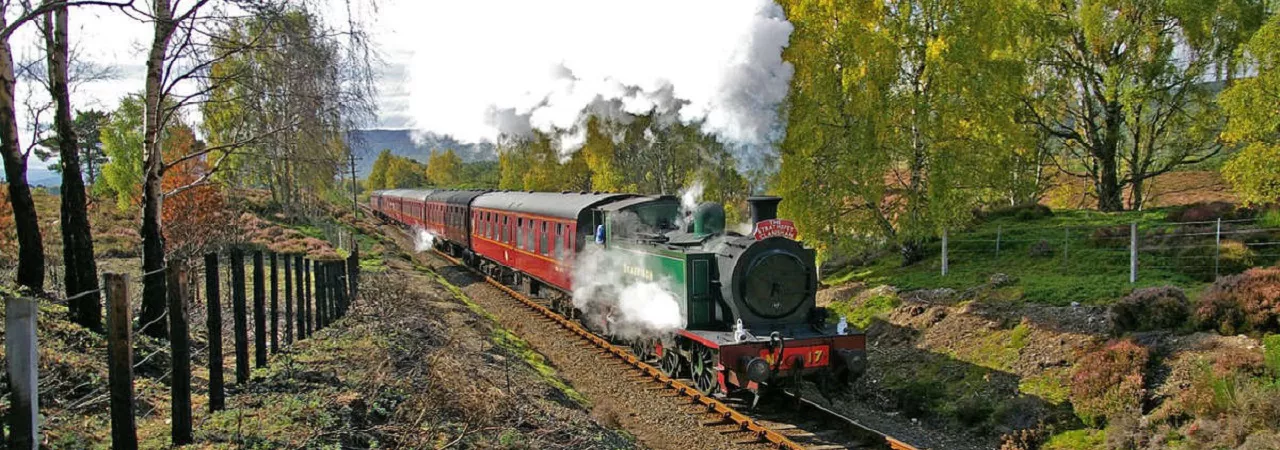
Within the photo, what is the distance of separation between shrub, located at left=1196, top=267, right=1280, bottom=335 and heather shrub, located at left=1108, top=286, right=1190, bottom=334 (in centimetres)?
26

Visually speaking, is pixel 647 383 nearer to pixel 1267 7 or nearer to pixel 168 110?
pixel 168 110

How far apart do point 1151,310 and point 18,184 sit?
13.9m

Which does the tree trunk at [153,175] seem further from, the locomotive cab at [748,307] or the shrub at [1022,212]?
the shrub at [1022,212]

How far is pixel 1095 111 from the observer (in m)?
20.5

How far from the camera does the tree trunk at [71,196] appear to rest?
8109mm

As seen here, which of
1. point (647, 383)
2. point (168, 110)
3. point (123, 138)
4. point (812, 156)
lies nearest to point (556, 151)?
point (123, 138)

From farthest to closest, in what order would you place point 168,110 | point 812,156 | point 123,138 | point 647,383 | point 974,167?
1. point 123,138
2. point 812,156
3. point 974,167
4. point 647,383
5. point 168,110

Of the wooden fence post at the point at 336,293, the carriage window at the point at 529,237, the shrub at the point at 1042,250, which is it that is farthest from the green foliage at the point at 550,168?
the shrub at the point at 1042,250

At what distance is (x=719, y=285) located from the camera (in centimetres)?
1012

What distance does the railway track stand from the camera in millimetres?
8359

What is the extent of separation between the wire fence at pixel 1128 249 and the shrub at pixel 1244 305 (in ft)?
7.46

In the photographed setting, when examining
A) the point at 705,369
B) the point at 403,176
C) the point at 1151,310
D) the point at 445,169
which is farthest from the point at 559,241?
the point at 403,176

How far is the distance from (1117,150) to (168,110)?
76.8ft

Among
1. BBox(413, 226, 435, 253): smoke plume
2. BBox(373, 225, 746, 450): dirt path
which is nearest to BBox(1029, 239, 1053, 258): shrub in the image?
BBox(373, 225, 746, 450): dirt path
